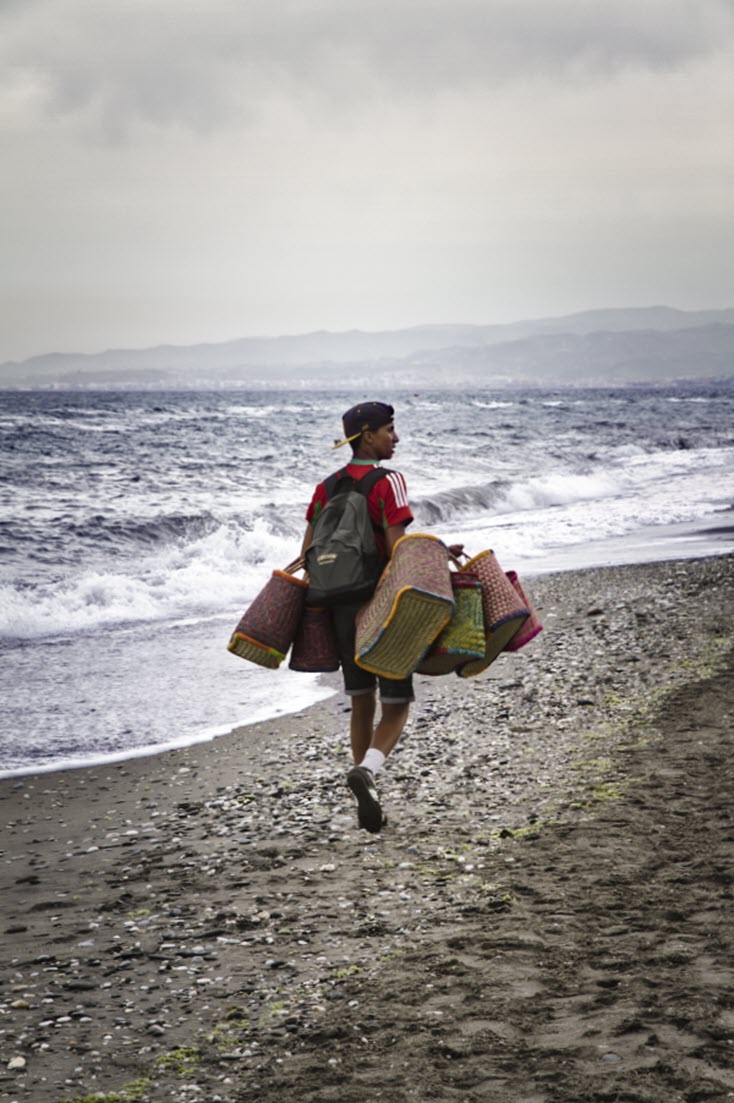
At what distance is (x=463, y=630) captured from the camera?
4.91 m

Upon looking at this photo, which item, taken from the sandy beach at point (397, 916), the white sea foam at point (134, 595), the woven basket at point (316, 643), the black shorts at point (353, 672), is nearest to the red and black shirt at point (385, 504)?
the black shorts at point (353, 672)

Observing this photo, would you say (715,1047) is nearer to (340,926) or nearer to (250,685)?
(340,926)

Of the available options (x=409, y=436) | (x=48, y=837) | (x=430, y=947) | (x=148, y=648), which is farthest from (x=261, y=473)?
(x=430, y=947)

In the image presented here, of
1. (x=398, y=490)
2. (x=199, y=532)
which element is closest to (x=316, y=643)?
(x=398, y=490)

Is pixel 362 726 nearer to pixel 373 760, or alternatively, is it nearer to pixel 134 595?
pixel 373 760

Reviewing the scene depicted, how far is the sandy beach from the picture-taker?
333 centimetres

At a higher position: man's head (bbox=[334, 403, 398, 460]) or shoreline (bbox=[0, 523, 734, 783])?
man's head (bbox=[334, 403, 398, 460])

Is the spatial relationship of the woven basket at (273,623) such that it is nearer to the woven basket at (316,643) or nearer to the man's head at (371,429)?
the woven basket at (316,643)

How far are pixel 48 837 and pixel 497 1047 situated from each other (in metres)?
3.62

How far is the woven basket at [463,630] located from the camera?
4.89 m

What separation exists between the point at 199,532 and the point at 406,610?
61.1ft

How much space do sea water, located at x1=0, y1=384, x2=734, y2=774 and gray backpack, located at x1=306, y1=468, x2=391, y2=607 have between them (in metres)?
3.40

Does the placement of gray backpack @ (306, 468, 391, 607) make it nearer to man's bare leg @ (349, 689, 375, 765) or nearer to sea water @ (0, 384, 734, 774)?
man's bare leg @ (349, 689, 375, 765)

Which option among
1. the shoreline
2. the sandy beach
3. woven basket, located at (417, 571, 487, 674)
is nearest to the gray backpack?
woven basket, located at (417, 571, 487, 674)
